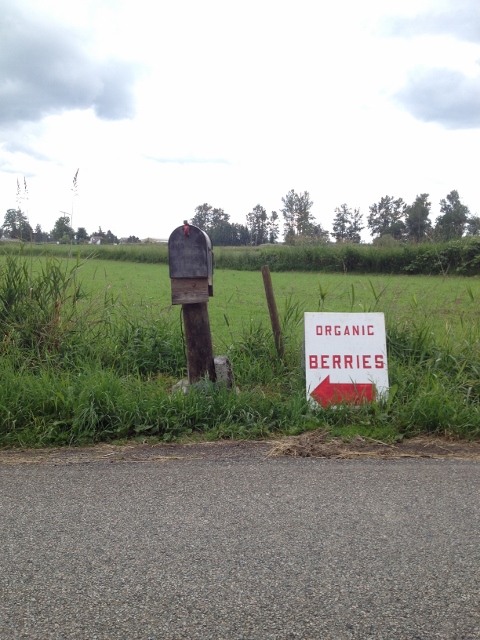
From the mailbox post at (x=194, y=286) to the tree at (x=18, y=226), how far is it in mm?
2779

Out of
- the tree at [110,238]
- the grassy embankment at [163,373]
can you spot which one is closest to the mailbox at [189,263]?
the grassy embankment at [163,373]

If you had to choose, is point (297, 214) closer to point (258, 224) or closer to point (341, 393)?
point (258, 224)

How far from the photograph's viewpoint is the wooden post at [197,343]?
18.7 feet

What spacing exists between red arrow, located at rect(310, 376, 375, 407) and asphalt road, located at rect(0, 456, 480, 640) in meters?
1.35

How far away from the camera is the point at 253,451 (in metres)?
4.55

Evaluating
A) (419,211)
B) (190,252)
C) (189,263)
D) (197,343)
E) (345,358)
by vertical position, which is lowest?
(345,358)

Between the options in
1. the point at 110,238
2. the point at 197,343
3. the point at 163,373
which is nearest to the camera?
the point at 197,343

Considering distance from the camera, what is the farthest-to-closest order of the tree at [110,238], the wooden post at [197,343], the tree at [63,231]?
the tree at [110,238], the tree at [63,231], the wooden post at [197,343]

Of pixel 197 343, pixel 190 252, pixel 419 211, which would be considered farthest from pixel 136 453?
pixel 419 211

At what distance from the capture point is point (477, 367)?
240 inches

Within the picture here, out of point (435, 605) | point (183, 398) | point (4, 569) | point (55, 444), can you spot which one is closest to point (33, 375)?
point (55, 444)

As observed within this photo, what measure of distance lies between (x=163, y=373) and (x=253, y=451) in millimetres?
2244

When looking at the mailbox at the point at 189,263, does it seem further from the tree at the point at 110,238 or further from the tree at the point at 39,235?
the tree at the point at 110,238

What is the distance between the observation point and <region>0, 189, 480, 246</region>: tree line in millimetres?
7547
